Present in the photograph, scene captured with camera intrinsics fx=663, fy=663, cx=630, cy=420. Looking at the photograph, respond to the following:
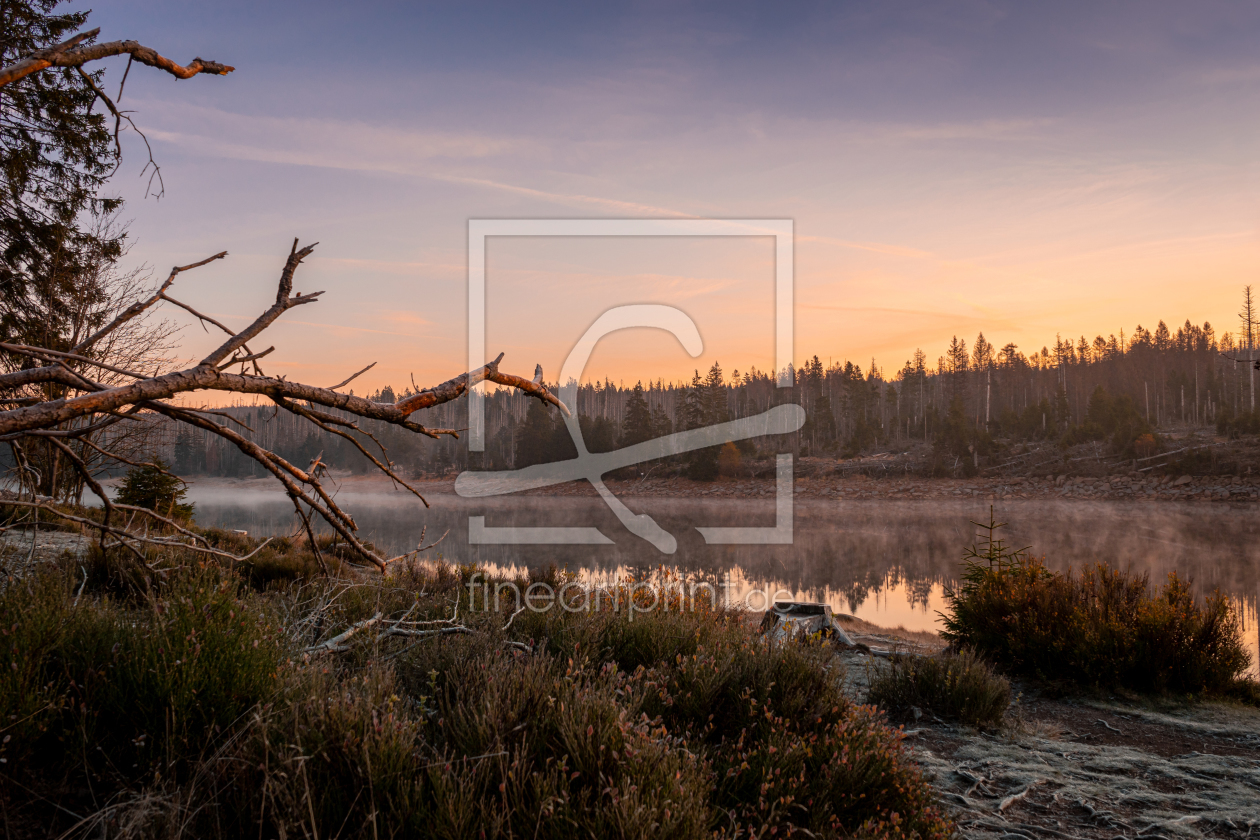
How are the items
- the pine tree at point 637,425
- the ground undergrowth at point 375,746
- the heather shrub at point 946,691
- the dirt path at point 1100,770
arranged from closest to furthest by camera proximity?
1. the ground undergrowth at point 375,746
2. the dirt path at point 1100,770
3. the heather shrub at point 946,691
4. the pine tree at point 637,425

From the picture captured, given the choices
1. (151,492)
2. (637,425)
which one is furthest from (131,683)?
(637,425)

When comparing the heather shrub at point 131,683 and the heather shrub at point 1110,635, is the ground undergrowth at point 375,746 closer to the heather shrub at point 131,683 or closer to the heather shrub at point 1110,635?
the heather shrub at point 131,683

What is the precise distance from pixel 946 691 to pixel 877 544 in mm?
21089

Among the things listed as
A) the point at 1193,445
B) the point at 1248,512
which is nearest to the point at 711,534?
the point at 1248,512

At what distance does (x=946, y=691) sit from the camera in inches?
214

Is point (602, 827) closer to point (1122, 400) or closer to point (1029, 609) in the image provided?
point (1029, 609)

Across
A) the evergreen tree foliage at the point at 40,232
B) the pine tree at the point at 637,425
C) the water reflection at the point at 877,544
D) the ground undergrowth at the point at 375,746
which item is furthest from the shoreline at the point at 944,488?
the ground undergrowth at the point at 375,746

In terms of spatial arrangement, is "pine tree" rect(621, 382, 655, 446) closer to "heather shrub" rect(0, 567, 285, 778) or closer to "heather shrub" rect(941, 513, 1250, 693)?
"heather shrub" rect(941, 513, 1250, 693)

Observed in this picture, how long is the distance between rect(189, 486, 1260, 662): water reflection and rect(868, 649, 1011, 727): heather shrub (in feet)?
23.6

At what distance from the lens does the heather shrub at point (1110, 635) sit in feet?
20.6

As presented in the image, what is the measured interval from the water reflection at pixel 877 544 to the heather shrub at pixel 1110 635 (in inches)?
208

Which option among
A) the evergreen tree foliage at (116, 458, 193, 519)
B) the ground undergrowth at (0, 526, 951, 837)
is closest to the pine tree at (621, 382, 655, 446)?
the evergreen tree foliage at (116, 458, 193, 519)

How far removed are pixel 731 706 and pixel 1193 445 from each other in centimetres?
6093

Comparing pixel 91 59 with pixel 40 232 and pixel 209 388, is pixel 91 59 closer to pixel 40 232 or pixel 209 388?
pixel 209 388
